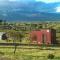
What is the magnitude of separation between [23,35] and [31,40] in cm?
899

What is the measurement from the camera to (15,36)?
63.6 metres

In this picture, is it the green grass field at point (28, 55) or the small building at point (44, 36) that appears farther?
the small building at point (44, 36)

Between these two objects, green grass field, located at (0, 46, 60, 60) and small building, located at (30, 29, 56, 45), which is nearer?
green grass field, located at (0, 46, 60, 60)

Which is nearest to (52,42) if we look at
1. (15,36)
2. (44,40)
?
(44,40)

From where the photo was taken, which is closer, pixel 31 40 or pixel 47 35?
pixel 47 35

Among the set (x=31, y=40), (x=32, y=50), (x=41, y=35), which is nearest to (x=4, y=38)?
→ (x=31, y=40)

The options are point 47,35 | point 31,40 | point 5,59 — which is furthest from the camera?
point 31,40

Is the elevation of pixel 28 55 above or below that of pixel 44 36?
below

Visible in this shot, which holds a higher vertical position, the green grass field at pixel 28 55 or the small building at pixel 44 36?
the small building at pixel 44 36

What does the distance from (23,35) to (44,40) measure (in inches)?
552

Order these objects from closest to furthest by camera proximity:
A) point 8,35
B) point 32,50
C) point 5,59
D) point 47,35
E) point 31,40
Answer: point 5,59 → point 32,50 → point 47,35 → point 31,40 → point 8,35

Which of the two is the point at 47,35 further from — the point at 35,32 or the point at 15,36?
the point at 15,36

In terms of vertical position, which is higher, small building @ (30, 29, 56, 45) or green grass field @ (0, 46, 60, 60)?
small building @ (30, 29, 56, 45)

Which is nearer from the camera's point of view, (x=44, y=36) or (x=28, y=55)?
(x=28, y=55)
